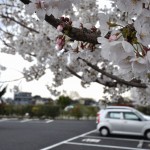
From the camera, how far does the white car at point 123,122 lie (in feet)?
54.7

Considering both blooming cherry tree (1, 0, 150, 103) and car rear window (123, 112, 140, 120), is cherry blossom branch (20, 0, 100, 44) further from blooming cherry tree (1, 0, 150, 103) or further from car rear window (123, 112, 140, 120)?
car rear window (123, 112, 140, 120)

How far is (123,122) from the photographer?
16797mm

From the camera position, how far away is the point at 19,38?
343 inches

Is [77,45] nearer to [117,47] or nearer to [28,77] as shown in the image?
[117,47]

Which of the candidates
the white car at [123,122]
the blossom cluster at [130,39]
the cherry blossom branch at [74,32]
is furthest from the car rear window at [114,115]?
the blossom cluster at [130,39]

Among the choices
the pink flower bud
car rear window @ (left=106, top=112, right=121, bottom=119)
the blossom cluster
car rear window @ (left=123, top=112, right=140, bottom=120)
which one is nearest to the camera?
the blossom cluster

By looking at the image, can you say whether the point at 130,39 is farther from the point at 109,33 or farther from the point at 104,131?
the point at 104,131

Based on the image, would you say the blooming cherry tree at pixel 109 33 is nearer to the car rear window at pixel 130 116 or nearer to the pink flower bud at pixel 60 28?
the pink flower bud at pixel 60 28

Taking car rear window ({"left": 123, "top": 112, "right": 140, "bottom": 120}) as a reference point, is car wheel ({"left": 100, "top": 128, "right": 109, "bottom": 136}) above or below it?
below

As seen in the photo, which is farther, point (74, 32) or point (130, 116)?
point (130, 116)

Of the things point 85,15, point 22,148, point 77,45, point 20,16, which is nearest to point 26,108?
point 22,148

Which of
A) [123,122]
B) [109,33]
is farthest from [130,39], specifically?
[123,122]

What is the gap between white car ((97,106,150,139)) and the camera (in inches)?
656

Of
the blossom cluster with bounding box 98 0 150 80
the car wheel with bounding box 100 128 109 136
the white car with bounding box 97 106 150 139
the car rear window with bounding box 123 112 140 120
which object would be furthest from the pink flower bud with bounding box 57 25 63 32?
the car wheel with bounding box 100 128 109 136
